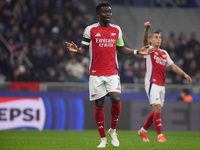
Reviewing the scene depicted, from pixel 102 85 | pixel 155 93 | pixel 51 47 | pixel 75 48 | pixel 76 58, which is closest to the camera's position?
pixel 75 48

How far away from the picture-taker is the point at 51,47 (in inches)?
752

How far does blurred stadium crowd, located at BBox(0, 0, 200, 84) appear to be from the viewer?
18.3m

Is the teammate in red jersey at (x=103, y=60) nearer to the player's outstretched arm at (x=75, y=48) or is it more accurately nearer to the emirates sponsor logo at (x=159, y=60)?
the player's outstretched arm at (x=75, y=48)

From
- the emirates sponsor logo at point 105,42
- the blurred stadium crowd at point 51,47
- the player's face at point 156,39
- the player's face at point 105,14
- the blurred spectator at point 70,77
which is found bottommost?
the blurred spectator at point 70,77

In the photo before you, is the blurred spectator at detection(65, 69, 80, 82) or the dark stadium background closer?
the dark stadium background

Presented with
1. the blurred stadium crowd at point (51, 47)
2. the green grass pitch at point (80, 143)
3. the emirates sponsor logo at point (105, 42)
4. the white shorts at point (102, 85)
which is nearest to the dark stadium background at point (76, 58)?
the blurred stadium crowd at point (51, 47)

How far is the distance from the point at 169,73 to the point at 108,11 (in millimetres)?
11388

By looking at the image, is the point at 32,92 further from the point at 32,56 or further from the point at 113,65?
the point at 113,65

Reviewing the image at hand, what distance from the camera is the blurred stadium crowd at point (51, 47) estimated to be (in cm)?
1834

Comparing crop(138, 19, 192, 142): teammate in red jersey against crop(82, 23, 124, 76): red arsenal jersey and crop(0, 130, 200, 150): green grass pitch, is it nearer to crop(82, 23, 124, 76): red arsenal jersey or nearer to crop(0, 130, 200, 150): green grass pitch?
crop(0, 130, 200, 150): green grass pitch

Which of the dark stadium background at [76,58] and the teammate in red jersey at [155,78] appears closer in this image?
the teammate in red jersey at [155,78]

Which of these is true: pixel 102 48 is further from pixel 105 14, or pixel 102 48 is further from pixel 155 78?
pixel 155 78

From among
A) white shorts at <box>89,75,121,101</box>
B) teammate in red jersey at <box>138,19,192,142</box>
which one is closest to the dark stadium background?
teammate in red jersey at <box>138,19,192,142</box>

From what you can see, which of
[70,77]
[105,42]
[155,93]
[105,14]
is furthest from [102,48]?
[70,77]
